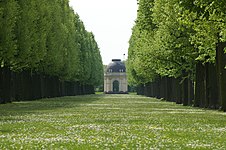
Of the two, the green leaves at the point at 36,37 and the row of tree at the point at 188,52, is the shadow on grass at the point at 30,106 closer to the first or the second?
the green leaves at the point at 36,37

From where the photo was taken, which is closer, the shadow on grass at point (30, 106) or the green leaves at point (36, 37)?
the shadow on grass at point (30, 106)

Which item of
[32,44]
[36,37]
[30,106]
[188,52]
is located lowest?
[30,106]

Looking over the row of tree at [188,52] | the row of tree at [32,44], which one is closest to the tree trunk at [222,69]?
the row of tree at [188,52]

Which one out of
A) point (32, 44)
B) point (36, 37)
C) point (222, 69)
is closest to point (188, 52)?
point (222, 69)

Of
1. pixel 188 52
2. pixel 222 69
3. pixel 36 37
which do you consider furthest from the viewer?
pixel 36 37

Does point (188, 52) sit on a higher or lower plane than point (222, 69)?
higher

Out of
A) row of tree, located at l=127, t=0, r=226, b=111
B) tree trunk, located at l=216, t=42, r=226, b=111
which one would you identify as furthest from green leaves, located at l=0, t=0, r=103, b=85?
tree trunk, located at l=216, t=42, r=226, b=111

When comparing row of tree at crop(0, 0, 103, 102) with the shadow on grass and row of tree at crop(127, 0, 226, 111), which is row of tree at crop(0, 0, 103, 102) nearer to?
the shadow on grass

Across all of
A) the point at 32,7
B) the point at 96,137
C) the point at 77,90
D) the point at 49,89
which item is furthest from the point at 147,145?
the point at 77,90

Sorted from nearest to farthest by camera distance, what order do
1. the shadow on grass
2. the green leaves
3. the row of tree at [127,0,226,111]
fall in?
the shadow on grass
the row of tree at [127,0,226,111]
the green leaves

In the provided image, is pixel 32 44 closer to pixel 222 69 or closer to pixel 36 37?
pixel 36 37

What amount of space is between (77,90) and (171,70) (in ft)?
240

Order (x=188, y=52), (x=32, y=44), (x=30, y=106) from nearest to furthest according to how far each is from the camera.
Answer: (x=30, y=106) < (x=188, y=52) < (x=32, y=44)

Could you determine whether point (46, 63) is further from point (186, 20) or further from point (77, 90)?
point (77, 90)
